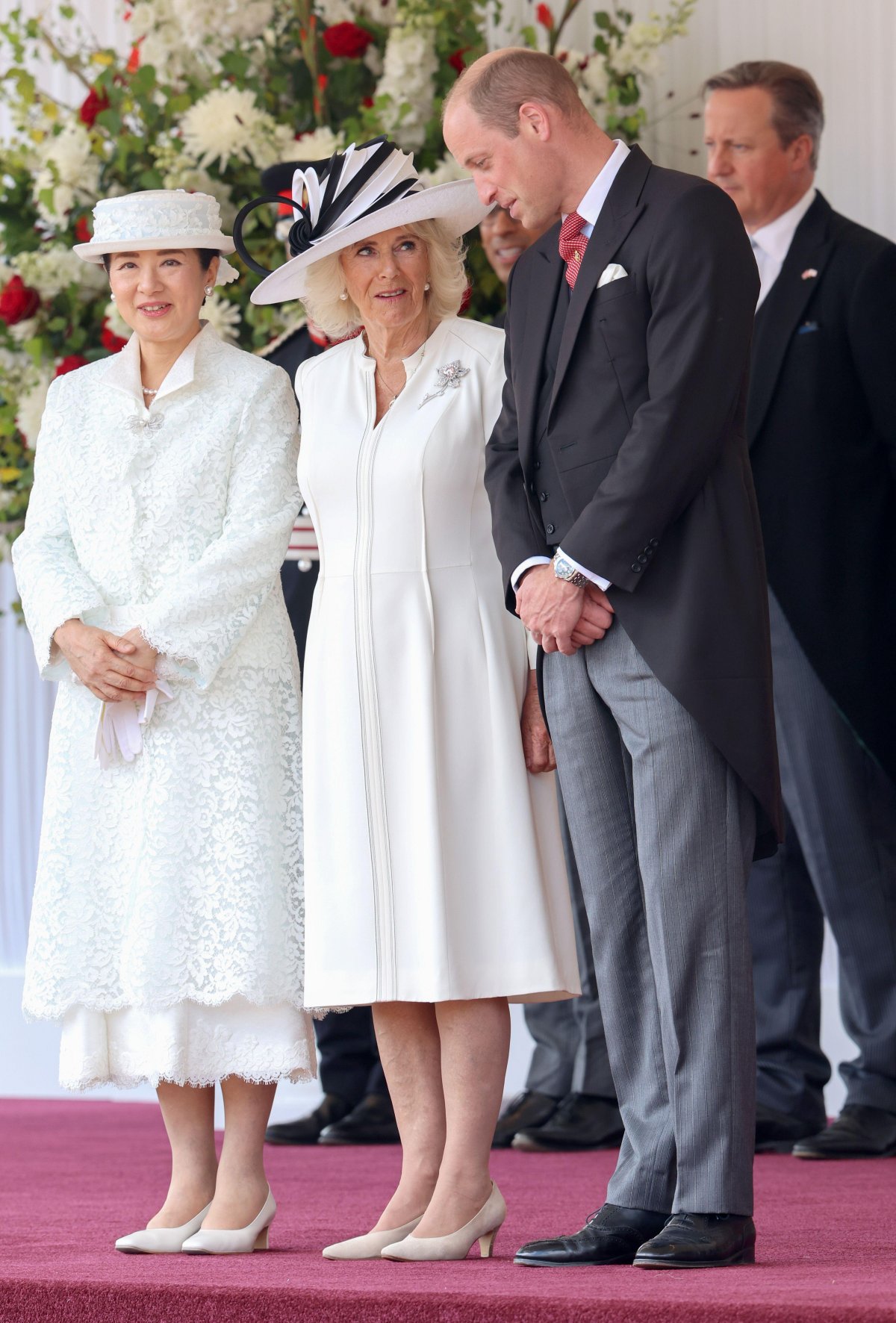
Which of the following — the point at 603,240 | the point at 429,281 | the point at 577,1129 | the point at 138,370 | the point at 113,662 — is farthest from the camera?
the point at 577,1129

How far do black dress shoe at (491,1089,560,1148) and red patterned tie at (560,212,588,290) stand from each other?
Result: 2132mm

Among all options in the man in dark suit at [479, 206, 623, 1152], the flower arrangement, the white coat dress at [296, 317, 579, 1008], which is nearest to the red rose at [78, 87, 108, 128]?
the flower arrangement

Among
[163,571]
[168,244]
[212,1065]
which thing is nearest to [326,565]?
[163,571]

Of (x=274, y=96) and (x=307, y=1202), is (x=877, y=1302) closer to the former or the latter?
(x=307, y=1202)

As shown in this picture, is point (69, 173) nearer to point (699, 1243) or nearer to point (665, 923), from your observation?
point (665, 923)

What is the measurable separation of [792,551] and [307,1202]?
154cm

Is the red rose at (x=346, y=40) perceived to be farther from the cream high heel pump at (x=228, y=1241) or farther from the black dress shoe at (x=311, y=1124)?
the cream high heel pump at (x=228, y=1241)

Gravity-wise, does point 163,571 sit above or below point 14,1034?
above

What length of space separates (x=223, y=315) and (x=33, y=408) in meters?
0.51

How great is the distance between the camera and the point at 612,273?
7.64 feet

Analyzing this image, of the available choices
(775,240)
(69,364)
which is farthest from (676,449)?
(69,364)

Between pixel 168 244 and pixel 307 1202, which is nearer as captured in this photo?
pixel 168 244

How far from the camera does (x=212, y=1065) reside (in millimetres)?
2619

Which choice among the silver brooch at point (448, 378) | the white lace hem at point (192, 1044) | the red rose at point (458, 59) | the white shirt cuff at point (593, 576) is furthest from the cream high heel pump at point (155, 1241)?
the red rose at point (458, 59)
